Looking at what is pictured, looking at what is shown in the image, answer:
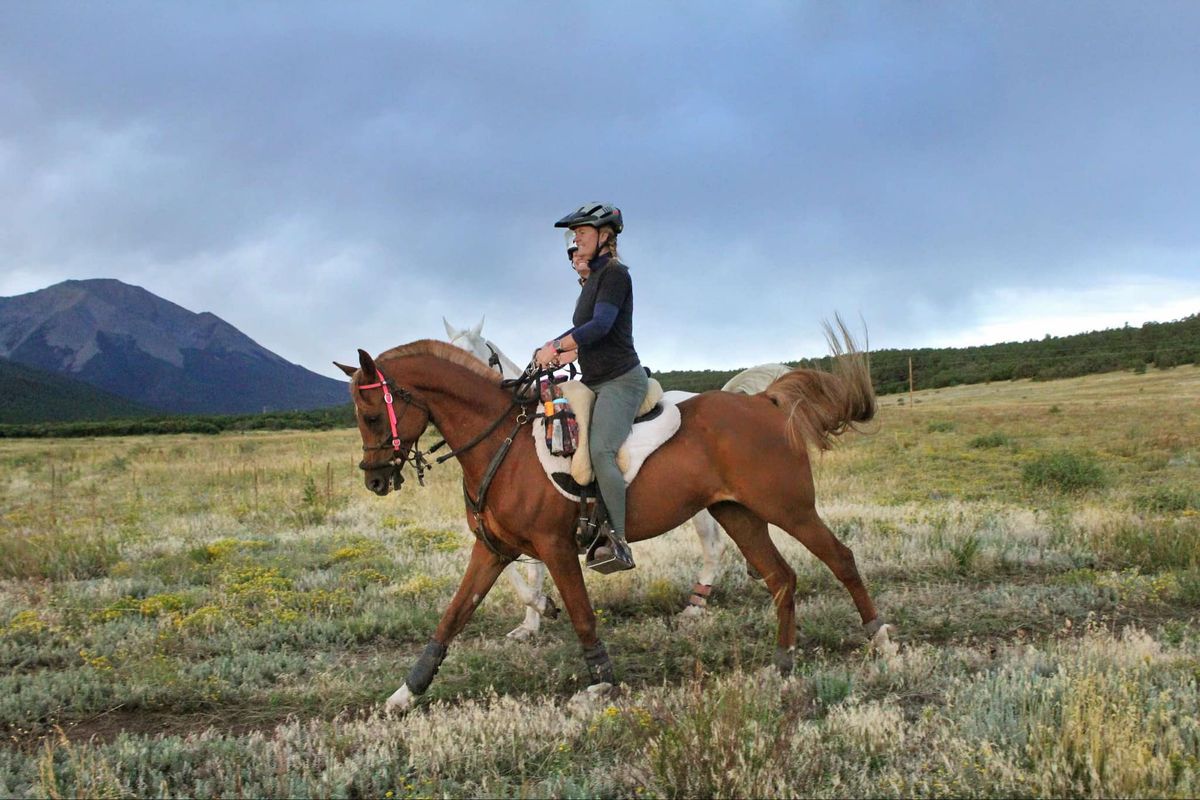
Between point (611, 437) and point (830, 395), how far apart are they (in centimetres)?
191

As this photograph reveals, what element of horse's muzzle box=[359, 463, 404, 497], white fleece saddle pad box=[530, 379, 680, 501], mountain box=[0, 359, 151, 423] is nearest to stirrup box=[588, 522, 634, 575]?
white fleece saddle pad box=[530, 379, 680, 501]

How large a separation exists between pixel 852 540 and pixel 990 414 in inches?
879

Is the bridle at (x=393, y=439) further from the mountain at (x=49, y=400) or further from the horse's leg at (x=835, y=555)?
the mountain at (x=49, y=400)

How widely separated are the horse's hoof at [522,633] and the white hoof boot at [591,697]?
1631 mm

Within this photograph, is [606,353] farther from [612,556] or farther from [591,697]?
[591,697]

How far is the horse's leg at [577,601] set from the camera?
5.08 metres

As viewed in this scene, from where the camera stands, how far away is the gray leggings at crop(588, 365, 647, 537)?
5219 millimetres

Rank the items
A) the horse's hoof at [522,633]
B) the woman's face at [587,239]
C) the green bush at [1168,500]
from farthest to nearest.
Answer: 1. the green bush at [1168,500]
2. the horse's hoof at [522,633]
3. the woman's face at [587,239]

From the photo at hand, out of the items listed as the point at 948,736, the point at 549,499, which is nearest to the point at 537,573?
the point at 549,499

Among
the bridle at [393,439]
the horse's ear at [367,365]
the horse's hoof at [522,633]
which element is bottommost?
the horse's hoof at [522,633]

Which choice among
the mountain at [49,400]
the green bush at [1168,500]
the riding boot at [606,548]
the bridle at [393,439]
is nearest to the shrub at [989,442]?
the green bush at [1168,500]

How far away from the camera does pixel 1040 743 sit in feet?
10.9

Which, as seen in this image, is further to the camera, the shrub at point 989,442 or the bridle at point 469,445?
the shrub at point 989,442

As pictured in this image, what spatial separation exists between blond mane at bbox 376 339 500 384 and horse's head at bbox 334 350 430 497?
0.69ft
